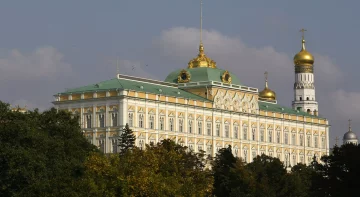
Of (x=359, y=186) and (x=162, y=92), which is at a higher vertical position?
(x=162, y=92)

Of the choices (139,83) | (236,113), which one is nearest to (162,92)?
(139,83)

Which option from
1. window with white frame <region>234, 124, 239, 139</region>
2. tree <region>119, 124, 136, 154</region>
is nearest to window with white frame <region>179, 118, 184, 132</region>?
window with white frame <region>234, 124, 239, 139</region>

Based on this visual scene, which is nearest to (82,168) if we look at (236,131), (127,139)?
(127,139)

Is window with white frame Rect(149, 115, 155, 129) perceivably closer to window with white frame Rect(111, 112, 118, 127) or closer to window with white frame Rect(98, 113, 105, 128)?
window with white frame Rect(111, 112, 118, 127)

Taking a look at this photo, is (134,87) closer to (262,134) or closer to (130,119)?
(130,119)

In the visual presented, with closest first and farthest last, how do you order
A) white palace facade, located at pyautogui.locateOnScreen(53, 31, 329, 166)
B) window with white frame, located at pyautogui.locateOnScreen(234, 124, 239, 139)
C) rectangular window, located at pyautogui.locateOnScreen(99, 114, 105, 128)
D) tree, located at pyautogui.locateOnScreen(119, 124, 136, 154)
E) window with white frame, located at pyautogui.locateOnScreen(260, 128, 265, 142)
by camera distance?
tree, located at pyautogui.locateOnScreen(119, 124, 136, 154) → white palace facade, located at pyautogui.locateOnScreen(53, 31, 329, 166) → rectangular window, located at pyautogui.locateOnScreen(99, 114, 105, 128) → window with white frame, located at pyautogui.locateOnScreen(234, 124, 239, 139) → window with white frame, located at pyautogui.locateOnScreen(260, 128, 265, 142)

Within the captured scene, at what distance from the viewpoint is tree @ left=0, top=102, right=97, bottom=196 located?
100m

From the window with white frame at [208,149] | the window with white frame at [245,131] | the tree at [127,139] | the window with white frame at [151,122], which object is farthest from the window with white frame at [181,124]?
the tree at [127,139]

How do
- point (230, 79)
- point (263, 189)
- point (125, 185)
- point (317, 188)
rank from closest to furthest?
point (125, 185) < point (317, 188) < point (263, 189) < point (230, 79)

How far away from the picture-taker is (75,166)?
10488 centimetres

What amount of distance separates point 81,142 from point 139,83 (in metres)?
70.2

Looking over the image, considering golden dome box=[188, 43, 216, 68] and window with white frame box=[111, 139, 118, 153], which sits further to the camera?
golden dome box=[188, 43, 216, 68]

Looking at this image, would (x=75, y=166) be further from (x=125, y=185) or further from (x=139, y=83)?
(x=139, y=83)

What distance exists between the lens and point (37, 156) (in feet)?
334
